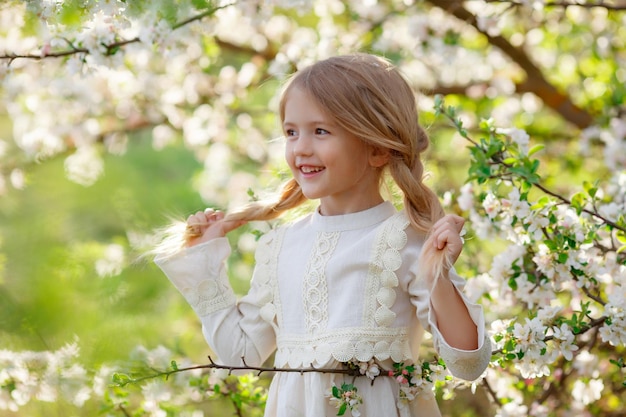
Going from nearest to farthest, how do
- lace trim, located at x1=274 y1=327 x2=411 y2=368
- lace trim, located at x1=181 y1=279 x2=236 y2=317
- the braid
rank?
lace trim, located at x1=274 y1=327 x2=411 y2=368 → lace trim, located at x1=181 y1=279 x2=236 y2=317 → the braid

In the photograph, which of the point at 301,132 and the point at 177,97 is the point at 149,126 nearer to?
the point at 177,97

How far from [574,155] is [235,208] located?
2.02 meters

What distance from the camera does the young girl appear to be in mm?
1541

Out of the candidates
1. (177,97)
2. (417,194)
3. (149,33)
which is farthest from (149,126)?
(417,194)

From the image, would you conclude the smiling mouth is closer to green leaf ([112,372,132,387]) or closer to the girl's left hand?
the girl's left hand

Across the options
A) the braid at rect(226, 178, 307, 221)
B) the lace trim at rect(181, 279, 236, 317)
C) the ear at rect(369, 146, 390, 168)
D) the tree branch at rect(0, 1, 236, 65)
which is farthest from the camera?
the tree branch at rect(0, 1, 236, 65)

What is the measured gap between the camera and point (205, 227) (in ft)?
6.15

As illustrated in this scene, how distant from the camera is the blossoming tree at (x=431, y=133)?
1774mm

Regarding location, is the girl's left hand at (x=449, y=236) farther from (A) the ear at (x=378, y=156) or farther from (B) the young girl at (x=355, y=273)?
(A) the ear at (x=378, y=156)

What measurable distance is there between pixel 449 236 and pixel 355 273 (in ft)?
0.83

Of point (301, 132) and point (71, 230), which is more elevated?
point (301, 132)

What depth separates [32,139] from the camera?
3830 mm

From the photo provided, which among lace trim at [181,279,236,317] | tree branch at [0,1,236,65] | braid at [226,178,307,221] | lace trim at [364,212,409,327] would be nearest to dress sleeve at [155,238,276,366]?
lace trim at [181,279,236,317]

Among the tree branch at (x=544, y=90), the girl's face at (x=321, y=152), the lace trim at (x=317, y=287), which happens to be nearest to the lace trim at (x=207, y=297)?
the lace trim at (x=317, y=287)
